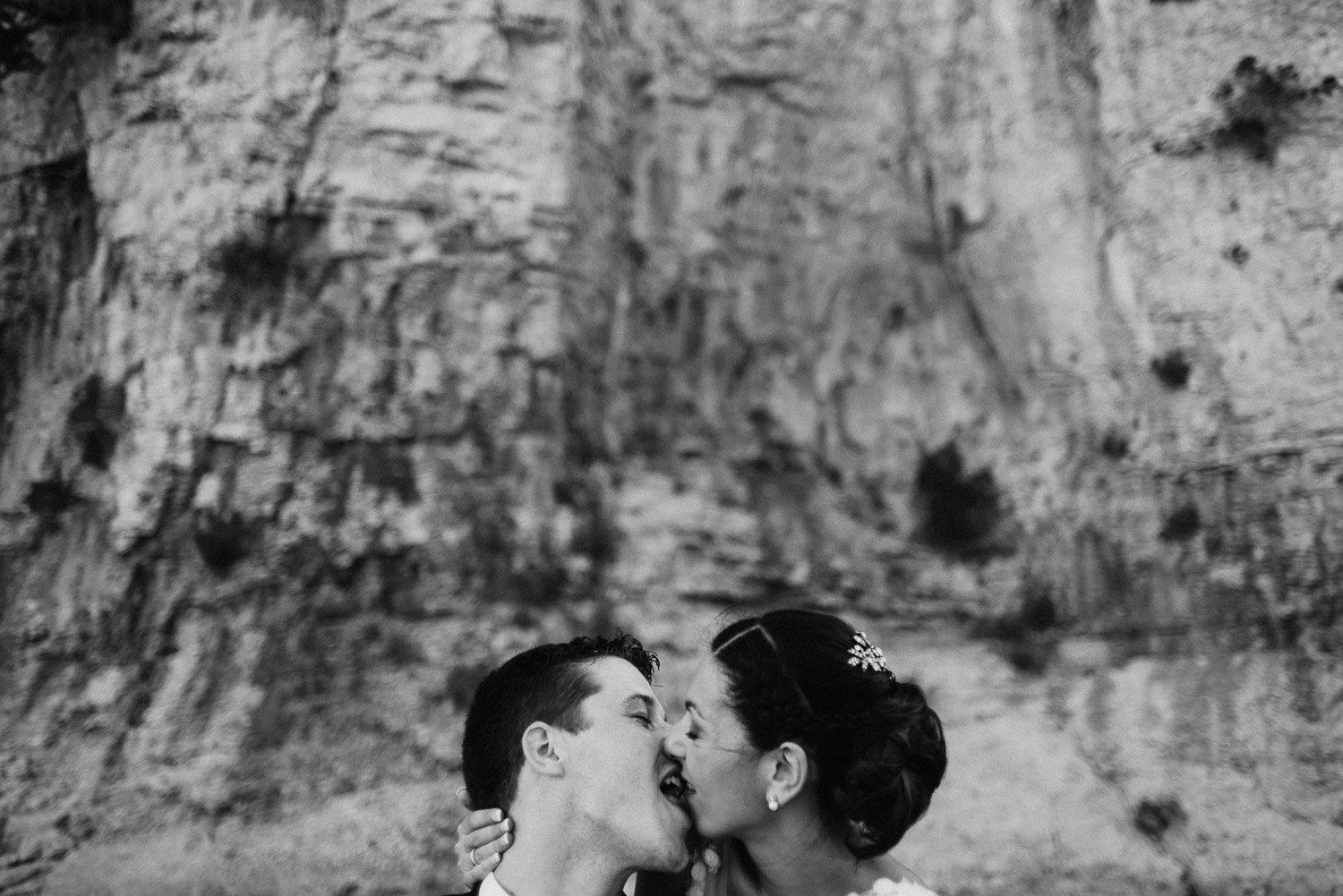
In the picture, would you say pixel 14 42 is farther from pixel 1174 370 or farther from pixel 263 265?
pixel 1174 370

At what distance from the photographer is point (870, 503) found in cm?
973

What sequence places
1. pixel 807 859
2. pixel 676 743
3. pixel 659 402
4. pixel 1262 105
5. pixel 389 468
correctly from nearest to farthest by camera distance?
pixel 807 859 < pixel 676 743 < pixel 389 468 < pixel 1262 105 < pixel 659 402

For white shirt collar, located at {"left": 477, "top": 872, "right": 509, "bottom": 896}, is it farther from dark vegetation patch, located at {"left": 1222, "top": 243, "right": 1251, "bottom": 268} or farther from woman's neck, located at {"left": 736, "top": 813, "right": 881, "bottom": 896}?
dark vegetation patch, located at {"left": 1222, "top": 243, "right": 1251, "bottom": 268}

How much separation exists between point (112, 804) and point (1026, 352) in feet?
24.5

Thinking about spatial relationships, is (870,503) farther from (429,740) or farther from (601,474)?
(429,740)

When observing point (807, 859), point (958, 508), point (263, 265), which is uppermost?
point (263, 265)

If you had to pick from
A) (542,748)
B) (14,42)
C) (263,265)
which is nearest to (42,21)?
(14,42)

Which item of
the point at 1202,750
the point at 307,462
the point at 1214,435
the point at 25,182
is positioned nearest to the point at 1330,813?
the point at 1202,750

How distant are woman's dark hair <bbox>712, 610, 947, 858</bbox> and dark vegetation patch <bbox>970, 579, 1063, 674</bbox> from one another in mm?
6027

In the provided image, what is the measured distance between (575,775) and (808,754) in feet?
2.27

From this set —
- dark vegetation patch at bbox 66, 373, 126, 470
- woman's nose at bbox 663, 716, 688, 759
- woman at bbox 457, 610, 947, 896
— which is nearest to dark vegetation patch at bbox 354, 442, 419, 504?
dark vegetation patch at bbox 66, 373, 126, 470

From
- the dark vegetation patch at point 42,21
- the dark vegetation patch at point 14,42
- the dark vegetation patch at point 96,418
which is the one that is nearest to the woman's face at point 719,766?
the dark vegetation patch at point 96,418

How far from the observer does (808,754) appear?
10.00 feet

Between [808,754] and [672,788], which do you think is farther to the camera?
[672,788]
